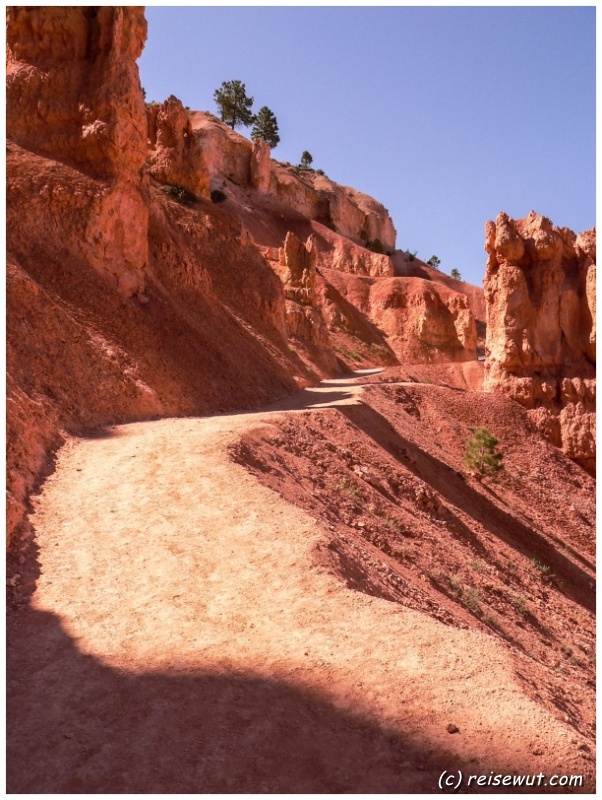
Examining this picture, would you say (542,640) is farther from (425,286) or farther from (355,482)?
(425,286)

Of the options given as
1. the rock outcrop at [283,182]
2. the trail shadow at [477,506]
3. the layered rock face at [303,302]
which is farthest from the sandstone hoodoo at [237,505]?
the rock outcrop at [283,182]

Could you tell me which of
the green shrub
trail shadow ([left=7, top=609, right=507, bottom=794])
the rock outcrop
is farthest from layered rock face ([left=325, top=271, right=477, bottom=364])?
trail shadow ([left=7, top=609, right=507, bottom=794])

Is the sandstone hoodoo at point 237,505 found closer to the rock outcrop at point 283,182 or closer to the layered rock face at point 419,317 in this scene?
the layered rock face at point 419,317

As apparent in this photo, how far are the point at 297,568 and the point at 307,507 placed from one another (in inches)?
92.0

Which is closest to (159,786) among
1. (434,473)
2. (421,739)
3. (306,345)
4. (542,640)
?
(421,739)

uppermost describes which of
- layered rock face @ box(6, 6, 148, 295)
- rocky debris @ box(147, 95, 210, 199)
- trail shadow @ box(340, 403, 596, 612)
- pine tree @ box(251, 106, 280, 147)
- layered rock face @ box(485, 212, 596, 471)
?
pine tree @ box(251, 106, 280, 147)

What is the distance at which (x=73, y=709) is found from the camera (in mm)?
4430

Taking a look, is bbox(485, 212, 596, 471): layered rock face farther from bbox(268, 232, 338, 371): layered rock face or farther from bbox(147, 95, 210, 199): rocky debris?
bbox(147, 95, 210, 199): rocky debris

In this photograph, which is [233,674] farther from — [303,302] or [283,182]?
[283,182]

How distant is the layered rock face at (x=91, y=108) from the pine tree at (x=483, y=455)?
35.4 feet

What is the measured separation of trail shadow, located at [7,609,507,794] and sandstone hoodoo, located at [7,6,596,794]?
20mm

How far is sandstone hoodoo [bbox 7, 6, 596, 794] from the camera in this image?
413 centimetres

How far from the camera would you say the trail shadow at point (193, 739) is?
3.74m

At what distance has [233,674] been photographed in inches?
187
